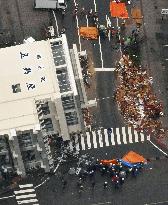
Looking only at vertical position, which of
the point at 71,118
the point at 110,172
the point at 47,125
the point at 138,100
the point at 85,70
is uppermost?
the point at 85,70

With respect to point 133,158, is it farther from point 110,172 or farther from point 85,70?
point 85,70

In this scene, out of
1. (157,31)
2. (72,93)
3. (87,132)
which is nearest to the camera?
(72,93)

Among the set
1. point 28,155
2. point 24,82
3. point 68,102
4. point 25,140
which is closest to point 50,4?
point 24,82

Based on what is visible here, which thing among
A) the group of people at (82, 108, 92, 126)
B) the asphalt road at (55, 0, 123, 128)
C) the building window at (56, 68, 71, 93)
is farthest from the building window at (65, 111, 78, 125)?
the asphalt road at (55, 0, 123, 128)

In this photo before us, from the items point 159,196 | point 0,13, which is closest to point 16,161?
point 159,196

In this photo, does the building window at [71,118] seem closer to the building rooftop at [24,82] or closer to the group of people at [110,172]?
the building rooftop at [24,82]

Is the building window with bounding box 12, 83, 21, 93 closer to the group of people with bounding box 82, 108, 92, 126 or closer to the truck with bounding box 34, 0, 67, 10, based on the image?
the group of people with bounding box 82, 108, 92, 126

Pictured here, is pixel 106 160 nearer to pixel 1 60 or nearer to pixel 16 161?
pixel 16 161
